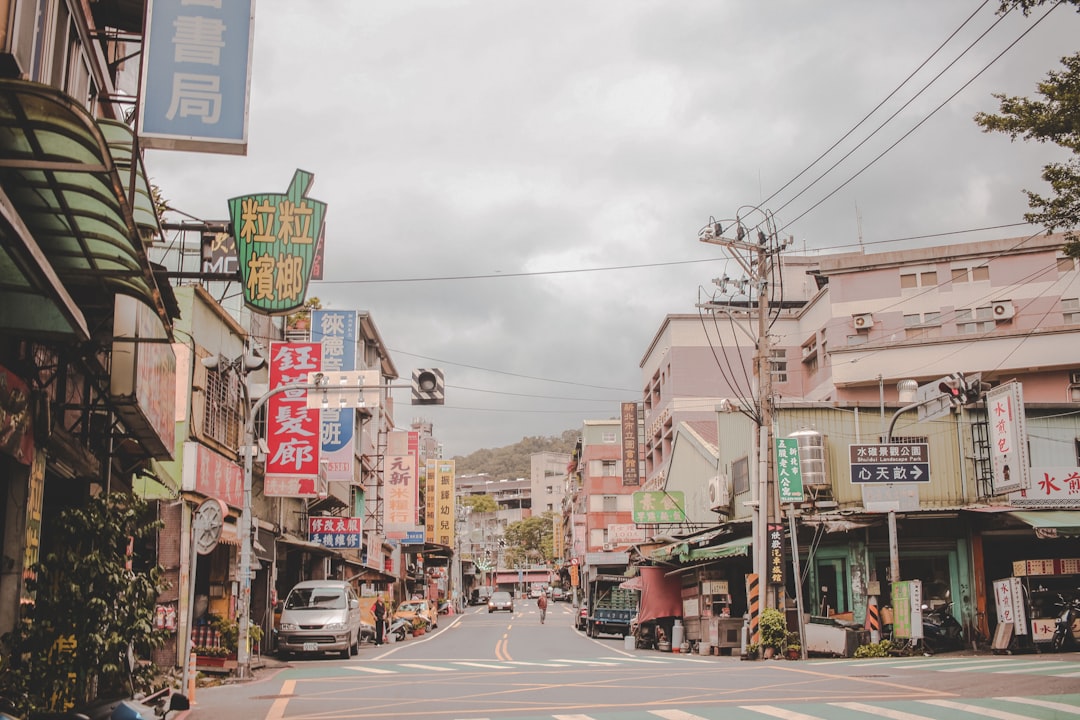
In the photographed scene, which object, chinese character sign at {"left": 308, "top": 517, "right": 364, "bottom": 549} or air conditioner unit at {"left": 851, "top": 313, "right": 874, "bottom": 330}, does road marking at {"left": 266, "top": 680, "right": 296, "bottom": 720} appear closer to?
chinese character sign at {"left": 308, "top": 517, "right": 364, "bottom": 549}

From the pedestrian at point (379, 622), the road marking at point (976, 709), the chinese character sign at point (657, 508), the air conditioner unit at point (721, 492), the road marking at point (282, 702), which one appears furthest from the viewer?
the chinese character sign at point (657, 508)

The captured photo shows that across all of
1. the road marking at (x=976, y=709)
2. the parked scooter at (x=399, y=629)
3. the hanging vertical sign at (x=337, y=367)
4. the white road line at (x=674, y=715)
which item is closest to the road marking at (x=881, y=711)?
the road marking at (x=976, y=709)

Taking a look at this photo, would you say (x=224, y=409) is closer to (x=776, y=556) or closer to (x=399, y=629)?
(x=776, y=556)

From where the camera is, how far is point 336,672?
71.2 feet

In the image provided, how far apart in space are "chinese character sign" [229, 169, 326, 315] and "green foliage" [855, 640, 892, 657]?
631 inches

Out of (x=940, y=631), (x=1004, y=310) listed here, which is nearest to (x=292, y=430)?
(x=940, y=631)

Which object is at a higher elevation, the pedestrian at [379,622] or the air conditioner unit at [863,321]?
the air conditioner unit at [863,321]

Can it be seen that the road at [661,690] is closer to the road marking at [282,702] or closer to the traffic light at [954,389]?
the road marking at [282,702]

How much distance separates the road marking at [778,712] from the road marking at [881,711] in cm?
80

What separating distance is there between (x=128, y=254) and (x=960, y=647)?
23.1m

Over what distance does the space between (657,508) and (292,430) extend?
14.7 m

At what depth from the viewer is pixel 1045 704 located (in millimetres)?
11961

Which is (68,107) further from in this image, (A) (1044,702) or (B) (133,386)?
(A) (1044,702)

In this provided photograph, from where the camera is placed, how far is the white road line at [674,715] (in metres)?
11.6
